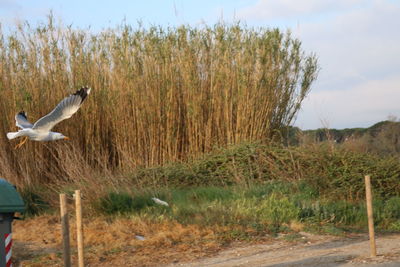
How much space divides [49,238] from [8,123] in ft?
16.1

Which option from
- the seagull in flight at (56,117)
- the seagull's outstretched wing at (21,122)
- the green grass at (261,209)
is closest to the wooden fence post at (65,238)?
the green grass at (261,209)

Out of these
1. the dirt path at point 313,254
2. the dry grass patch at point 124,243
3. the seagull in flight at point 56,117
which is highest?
the seagull in flight at point 56,117

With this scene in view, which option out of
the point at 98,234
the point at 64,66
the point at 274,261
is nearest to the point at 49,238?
the point at 98,234

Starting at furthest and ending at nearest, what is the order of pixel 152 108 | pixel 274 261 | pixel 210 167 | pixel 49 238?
pixel 152 108
pixel 210 167
pixel 49 238
pixel 274 261

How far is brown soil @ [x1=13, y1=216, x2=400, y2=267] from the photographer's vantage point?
7469 millimetres

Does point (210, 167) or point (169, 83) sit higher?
point (169, 83)

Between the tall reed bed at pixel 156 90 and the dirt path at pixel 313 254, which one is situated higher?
the tall reed bed at pixel 156 90

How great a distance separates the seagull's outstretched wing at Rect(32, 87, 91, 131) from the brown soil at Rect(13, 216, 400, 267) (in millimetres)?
1585

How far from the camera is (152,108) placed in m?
13.9

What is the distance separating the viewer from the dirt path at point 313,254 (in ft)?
23.8

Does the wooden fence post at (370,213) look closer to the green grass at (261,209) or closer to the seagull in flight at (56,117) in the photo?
the green grass at (261,209)

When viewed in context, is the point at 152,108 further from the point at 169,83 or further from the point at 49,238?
the point at 49,238

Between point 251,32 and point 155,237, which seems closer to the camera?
point 155,237

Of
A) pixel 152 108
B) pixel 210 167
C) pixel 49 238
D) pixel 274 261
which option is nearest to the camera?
pixel 274 261
